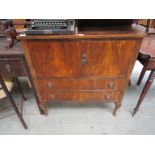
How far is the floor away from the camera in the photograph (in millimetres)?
1464

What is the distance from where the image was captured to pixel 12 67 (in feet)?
3.80

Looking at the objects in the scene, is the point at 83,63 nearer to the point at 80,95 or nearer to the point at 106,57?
the point at 106,57

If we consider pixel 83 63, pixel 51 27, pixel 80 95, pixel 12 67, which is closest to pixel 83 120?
pixel 80 95

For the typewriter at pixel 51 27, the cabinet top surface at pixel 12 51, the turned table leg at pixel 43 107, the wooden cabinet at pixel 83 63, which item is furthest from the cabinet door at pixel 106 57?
the turned table leg at pixel 43 107

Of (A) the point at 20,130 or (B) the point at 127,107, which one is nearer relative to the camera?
(A) the point at 20,130

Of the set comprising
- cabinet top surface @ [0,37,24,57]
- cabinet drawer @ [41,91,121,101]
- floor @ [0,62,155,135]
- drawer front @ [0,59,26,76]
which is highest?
cabinet top surface @ [0,37,24,57]

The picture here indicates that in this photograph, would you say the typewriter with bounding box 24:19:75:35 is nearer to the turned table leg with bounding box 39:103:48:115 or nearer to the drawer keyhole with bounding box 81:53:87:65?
the drawer keyhole with bounding box 81:53:87:65

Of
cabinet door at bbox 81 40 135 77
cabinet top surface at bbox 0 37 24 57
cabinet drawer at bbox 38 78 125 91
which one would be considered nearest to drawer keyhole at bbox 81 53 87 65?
cabinet door at bbox 81 40 135 77

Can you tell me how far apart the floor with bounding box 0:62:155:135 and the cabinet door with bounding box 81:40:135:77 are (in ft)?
2.10

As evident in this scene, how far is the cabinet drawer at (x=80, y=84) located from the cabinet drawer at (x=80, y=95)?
6 cm
